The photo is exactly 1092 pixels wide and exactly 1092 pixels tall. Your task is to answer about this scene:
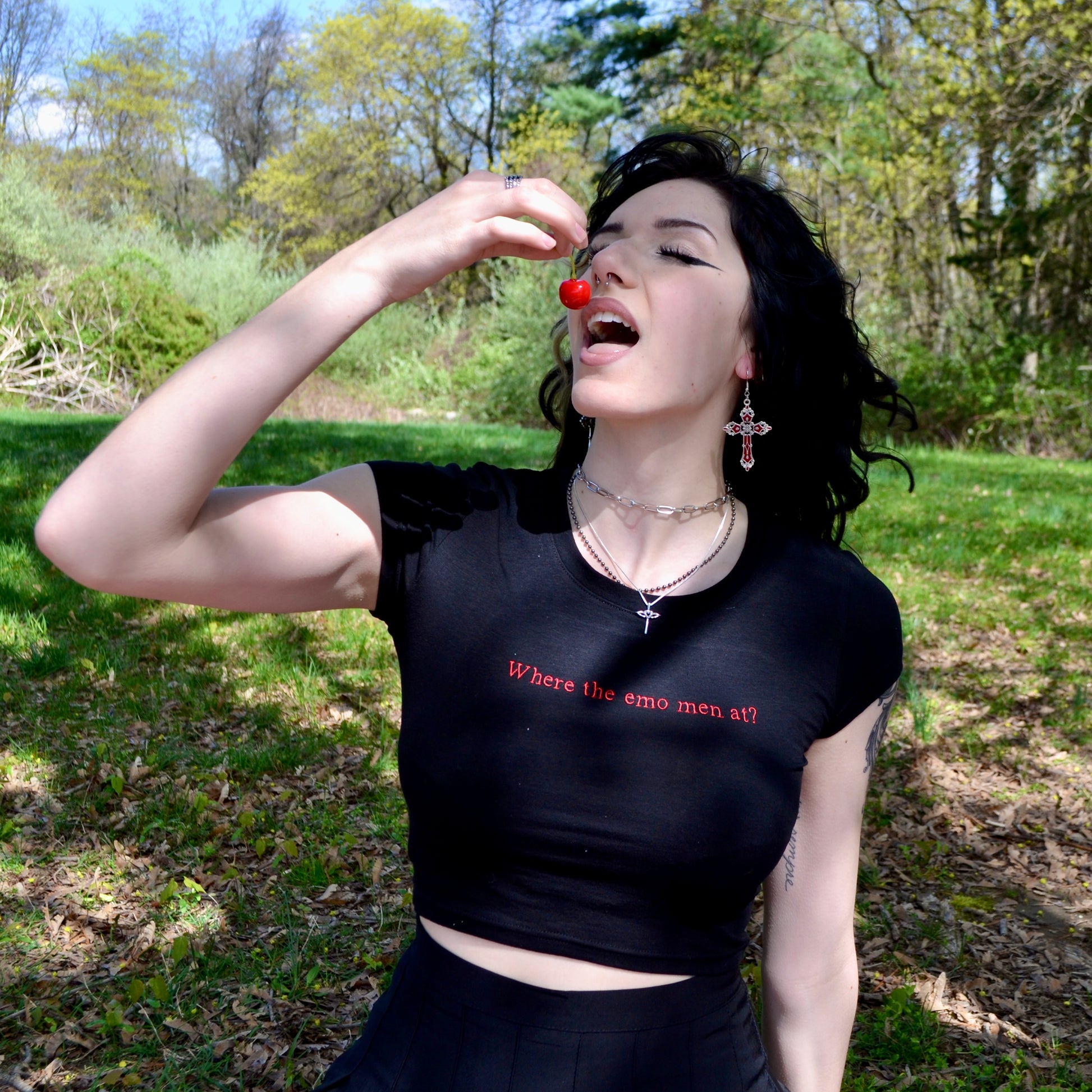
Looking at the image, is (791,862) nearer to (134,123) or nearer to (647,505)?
(647,505)

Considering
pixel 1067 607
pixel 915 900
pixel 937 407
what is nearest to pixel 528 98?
pixel 937 407

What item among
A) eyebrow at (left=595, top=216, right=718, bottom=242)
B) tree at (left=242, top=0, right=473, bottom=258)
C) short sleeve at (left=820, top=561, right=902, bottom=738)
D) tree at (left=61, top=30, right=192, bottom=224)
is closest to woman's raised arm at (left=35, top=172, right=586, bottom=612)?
eyebrow at (left=595, top=216, right=718, bottom=242)

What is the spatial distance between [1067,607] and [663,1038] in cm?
496

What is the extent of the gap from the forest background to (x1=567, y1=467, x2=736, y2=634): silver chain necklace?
0.82 meters

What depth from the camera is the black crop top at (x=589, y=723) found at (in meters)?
1.51

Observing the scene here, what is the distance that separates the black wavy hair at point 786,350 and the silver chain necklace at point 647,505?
0.16 metres

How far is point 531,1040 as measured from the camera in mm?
1506

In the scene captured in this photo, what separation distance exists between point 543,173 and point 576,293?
992 inches

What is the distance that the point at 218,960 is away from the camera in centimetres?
290

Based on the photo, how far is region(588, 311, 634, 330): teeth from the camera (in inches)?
68.8

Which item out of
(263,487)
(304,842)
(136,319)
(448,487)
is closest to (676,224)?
(448,487)

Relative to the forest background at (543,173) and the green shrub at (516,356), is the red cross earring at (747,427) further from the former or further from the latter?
the green shrub at (516,356)

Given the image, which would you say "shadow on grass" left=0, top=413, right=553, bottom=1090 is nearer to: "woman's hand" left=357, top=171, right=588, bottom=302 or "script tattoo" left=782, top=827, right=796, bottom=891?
"script tattoo" left=782, top=827, right=796, bottom=891

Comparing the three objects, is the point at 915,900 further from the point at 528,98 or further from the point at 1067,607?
the point at 528,98
